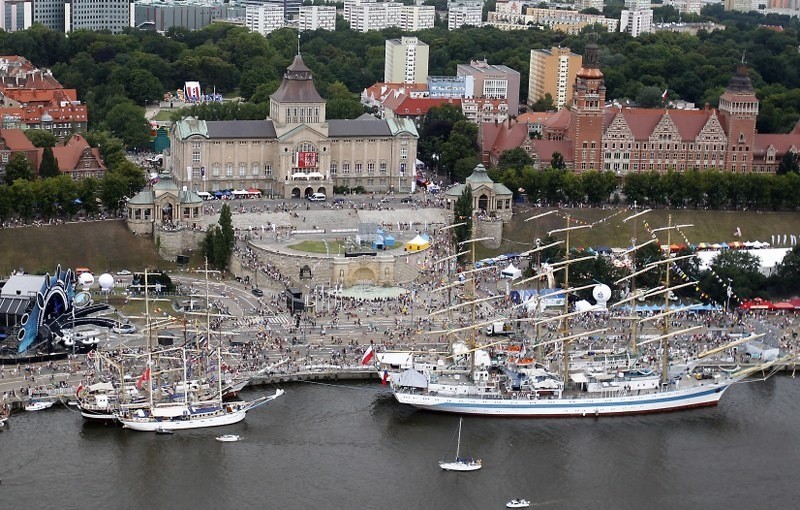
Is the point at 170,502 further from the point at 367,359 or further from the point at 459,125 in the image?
the point at 459,125

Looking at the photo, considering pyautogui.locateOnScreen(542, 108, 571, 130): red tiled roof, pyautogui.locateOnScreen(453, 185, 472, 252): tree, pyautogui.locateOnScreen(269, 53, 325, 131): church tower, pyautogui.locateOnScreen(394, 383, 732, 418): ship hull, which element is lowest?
pyautogui.locateOnScreen(394, 383, 732, 418): ship hull

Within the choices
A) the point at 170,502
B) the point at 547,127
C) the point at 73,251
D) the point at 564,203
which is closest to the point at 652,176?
the point at 564,203

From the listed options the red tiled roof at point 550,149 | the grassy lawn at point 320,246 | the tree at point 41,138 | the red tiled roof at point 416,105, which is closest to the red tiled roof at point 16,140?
the tree at point 41,138

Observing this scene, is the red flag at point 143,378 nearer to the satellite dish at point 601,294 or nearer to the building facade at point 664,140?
the satellite dish at point 601,294

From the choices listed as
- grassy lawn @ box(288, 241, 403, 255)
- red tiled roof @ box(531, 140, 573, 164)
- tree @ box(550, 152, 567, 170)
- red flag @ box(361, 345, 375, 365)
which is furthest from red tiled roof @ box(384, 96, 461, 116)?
red flag @ box(361, 345, 375, 365)

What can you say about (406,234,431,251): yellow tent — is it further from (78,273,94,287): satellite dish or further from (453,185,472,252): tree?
(78,273,94,287): satellite dish

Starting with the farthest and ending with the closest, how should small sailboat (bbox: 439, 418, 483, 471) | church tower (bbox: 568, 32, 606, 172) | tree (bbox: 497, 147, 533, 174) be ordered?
church tower (bbox: 568, 32, 606, 172) < tree (bbox: 497, 147, 533, 174) < small sailboat (bbox: 439, 418, 483, 471)

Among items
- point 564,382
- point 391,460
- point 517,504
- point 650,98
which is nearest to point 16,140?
point 564,382
